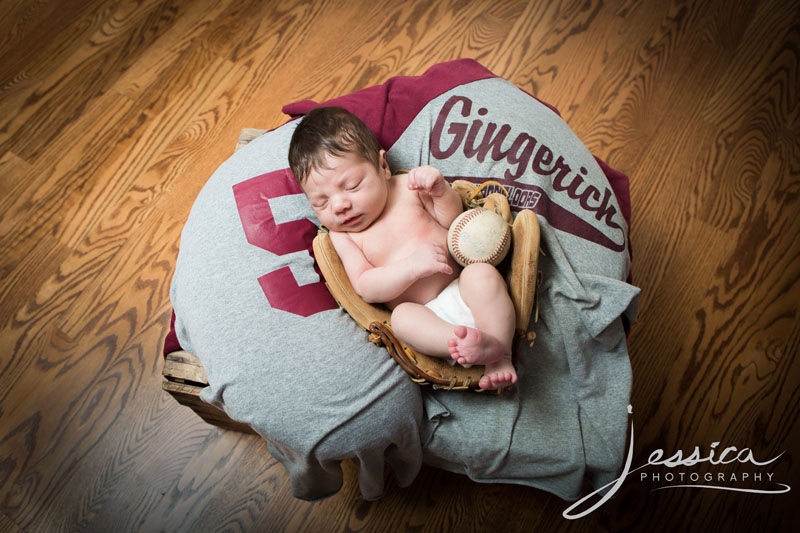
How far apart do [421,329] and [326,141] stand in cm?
53

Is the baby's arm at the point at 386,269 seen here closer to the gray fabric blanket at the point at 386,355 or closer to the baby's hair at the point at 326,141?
the gray fabric blanket at the point at 386,355

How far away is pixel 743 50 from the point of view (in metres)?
2.07

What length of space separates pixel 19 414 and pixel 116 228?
0.71m

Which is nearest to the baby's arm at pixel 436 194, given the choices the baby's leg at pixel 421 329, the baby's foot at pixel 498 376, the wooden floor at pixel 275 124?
the baby's leg at pixel 421 329

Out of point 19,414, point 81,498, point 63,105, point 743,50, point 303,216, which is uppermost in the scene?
point 743,50

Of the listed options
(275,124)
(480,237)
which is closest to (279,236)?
(480,237)

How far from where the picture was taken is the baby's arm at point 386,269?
43.4 inches

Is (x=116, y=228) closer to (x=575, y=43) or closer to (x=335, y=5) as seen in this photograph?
(x=335, y=5)

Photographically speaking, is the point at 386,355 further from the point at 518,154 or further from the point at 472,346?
the point at 518,154

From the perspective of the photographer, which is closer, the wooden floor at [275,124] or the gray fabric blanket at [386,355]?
the gray fabric blanket at [386,355]

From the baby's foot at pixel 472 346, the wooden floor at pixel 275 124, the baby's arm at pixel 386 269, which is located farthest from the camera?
the wooden floor at pixel 275 124

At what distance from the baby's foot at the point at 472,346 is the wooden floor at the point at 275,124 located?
2.07 ft

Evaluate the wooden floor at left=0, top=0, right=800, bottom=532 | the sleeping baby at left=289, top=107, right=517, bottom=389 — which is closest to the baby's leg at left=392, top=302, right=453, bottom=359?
the sleeping baby at left=289, top=107, right=517, bottom=389

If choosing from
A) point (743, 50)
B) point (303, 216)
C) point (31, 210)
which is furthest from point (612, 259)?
point (31, 210)
